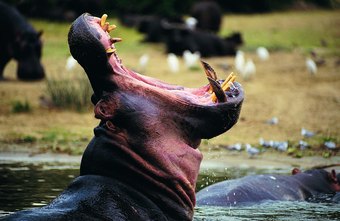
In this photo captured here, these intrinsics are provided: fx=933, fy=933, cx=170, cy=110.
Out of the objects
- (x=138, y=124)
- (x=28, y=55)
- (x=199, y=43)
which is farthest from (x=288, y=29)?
(x=138, y=124)

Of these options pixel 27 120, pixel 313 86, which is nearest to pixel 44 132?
pixel 27 120

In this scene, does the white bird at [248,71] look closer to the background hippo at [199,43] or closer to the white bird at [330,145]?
the background hippo at [199,43]

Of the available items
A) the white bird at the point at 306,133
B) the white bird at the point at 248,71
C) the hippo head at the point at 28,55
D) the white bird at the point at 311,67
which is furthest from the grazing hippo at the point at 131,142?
the white bird at the point at 311,67

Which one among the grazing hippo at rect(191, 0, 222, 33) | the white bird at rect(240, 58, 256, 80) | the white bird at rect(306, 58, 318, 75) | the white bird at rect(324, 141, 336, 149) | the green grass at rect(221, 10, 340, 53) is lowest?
the green grass at rect(221, 10, 340, 53)

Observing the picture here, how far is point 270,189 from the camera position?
690 centimetres

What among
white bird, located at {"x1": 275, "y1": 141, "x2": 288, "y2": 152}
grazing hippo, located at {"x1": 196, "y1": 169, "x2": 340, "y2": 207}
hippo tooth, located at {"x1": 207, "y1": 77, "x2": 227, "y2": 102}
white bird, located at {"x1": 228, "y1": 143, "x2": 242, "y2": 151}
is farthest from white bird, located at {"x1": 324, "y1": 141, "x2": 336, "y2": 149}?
hippo tooth, located at {"x1": 207, "y1": 77, "x2": 227, "y2": 102}

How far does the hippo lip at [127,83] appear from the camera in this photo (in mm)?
3871

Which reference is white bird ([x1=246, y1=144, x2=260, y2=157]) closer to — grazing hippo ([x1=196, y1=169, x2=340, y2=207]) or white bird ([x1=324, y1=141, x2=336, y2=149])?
white bird ([x1=324, y1=141, x2=336, y2=149])

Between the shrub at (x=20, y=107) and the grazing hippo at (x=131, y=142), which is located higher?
the grazing hippo at (x=131, y=142)

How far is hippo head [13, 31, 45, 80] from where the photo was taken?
54.4 ft

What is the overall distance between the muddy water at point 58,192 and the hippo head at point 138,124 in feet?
5.20

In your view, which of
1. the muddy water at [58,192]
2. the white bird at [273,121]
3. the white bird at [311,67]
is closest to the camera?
the muddy water at [58,192]

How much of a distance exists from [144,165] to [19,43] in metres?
13.1

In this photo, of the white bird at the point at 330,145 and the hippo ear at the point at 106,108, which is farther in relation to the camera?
the white bird at the point at 330,145
